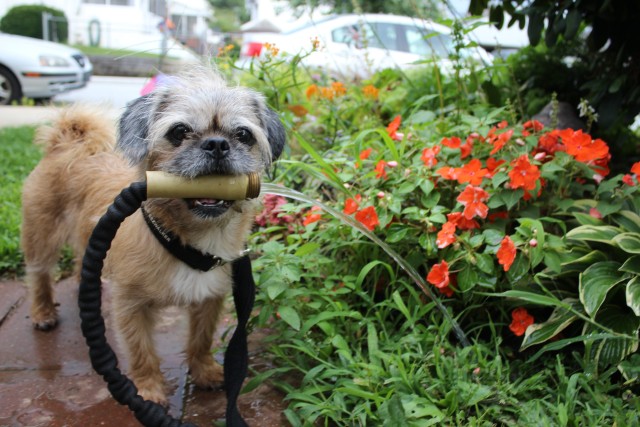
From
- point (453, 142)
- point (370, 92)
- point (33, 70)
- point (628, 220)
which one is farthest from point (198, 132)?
point (33, 70)

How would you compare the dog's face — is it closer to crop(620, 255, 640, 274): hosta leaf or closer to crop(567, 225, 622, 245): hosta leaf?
crop(567, 225, 622, 245): hosta leaf

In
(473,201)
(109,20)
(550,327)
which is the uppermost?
(473,201)

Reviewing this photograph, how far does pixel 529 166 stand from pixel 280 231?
173cm

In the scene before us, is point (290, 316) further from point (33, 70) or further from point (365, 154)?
point (33, 70)

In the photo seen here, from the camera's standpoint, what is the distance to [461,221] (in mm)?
3148

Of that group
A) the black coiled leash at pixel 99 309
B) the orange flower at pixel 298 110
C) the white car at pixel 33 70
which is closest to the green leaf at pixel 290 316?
the black coiled leash at pixel 99 309

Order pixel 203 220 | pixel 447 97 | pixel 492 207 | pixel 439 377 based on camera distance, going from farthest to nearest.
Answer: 1. pixel 447 97
2. pixel 492 207
3. pixel 439 377
4. pixel 203 220

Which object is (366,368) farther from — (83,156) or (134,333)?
(83,156)

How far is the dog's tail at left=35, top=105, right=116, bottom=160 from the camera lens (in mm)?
3598

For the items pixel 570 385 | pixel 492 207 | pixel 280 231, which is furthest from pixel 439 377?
pixel 280 231

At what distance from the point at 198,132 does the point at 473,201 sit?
57.5 inches

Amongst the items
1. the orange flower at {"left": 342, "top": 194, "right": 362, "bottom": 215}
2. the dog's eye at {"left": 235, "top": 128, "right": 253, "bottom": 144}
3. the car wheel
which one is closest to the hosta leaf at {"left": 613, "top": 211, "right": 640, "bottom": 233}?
the orange flower at {"left": 342, "top": 194, "right": 362, "bottom": 215}

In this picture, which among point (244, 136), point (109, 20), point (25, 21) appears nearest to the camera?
point (244, 136)

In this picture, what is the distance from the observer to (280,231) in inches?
161
